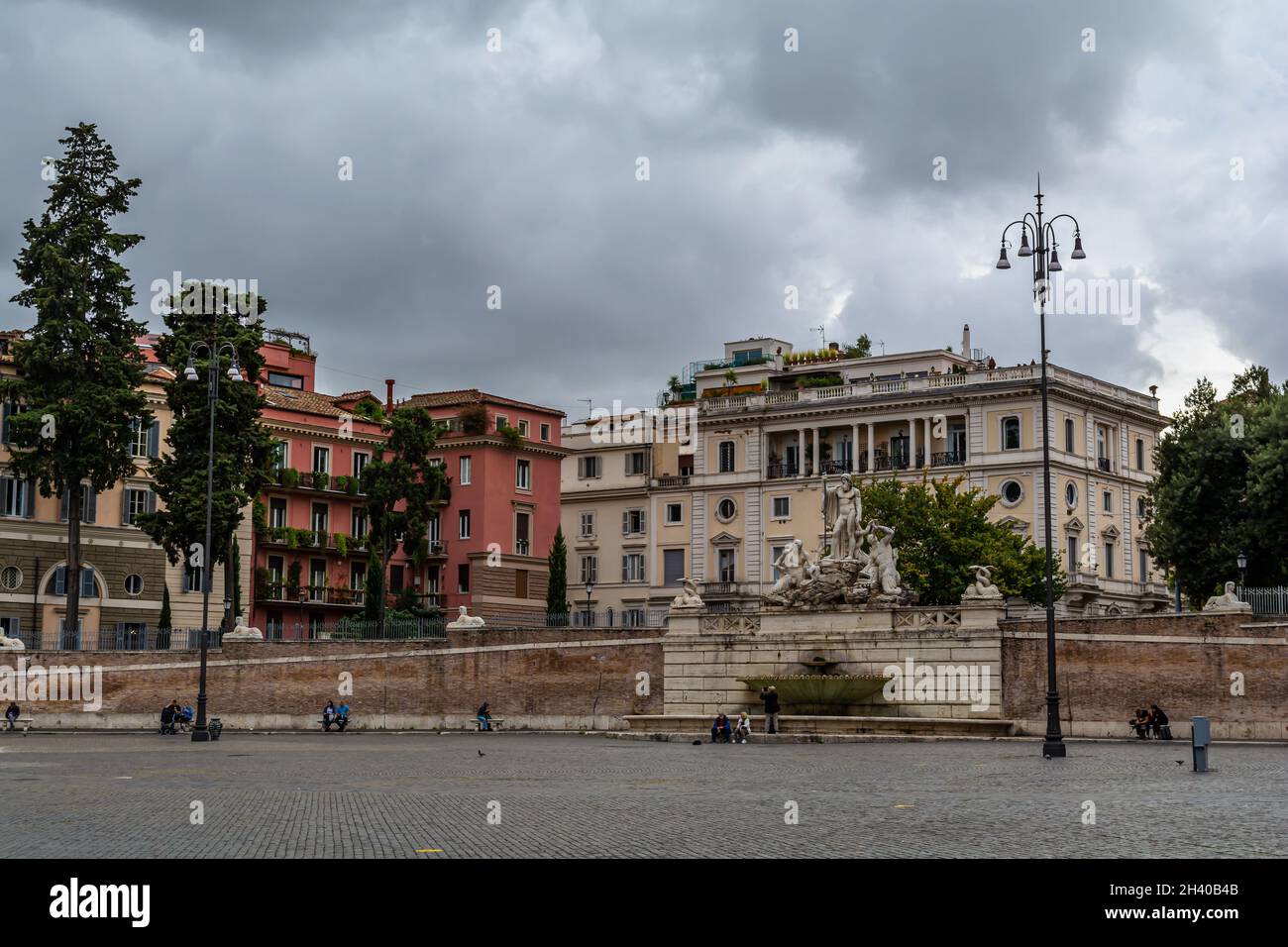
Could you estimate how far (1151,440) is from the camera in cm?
8044

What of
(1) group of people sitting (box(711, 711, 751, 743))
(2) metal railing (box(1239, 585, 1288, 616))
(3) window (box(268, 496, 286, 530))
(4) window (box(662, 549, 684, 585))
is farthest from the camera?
(4) window (box(662, 549, 684, 585))

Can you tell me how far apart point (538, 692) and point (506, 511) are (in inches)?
1129

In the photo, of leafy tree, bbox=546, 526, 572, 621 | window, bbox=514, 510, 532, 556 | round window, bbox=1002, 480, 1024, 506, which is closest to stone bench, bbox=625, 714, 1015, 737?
leafy tree, bbox=546, 526, 572, 621

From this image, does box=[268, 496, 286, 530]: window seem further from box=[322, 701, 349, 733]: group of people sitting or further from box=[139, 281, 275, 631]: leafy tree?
box=[322, 701, 349, 733]: group of people sitting

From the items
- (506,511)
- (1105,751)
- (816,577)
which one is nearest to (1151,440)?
(506,511)

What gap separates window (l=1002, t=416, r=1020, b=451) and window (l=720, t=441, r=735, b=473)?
575 inches

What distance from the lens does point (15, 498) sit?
57531 mm

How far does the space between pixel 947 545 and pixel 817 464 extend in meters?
18.2

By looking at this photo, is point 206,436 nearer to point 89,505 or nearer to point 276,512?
point 89,505

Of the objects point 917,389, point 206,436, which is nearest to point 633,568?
point 917,389

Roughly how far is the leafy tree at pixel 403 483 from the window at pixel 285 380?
1364 centimetres

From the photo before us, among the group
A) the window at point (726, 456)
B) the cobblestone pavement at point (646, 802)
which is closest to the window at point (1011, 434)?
the window at point (726, 456)

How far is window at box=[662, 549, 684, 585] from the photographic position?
272 feet
